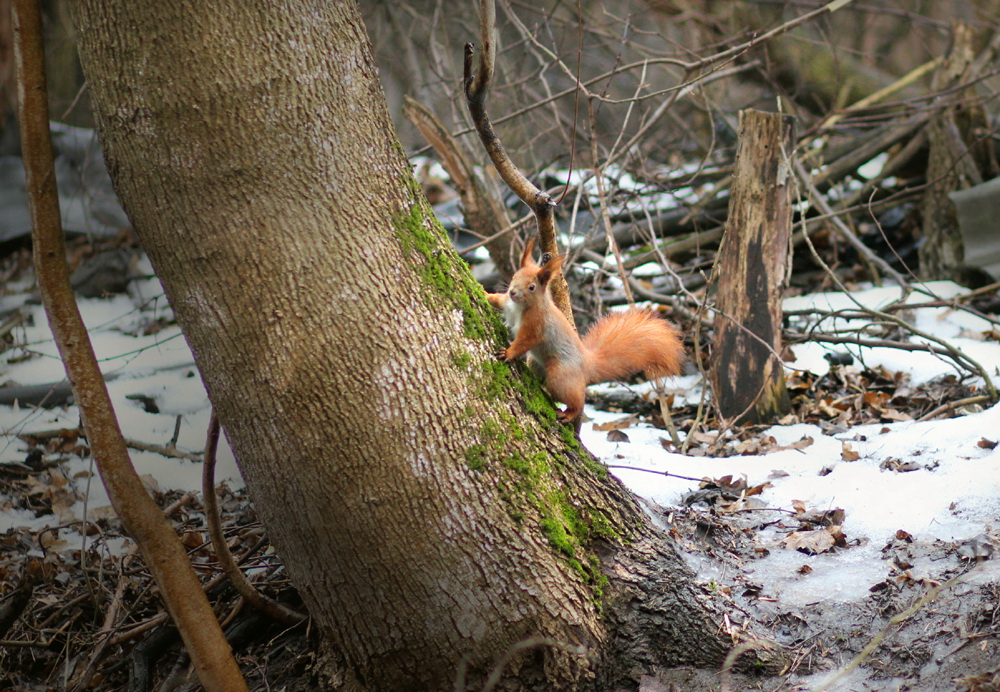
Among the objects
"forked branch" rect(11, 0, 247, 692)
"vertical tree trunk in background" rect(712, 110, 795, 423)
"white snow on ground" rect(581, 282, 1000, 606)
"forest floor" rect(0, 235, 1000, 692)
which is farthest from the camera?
A: "vertical tree trunk in background" rect(712, 110, 795, 423)

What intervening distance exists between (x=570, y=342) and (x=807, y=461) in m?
1.31

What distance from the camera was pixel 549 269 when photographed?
2.83 meters

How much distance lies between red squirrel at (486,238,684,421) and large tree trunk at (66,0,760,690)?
0.43 m

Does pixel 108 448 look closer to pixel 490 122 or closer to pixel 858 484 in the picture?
pixel 490 122

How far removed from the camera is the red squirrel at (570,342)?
2.89 metres

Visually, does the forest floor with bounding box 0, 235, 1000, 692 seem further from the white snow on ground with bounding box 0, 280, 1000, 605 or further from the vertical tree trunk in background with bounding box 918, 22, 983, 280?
the vertical tree trunk in background with bounding box 918, 22, 983, 280

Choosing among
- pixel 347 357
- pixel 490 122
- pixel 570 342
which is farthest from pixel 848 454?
pixel 347 357

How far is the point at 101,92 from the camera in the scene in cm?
207

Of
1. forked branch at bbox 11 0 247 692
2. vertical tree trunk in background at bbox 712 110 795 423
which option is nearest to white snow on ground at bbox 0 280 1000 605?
vertical tree trunk in background at bbox 712 110 795 423

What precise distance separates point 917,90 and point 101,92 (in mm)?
7653

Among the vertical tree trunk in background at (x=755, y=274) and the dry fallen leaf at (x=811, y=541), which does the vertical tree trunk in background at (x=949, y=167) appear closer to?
the vertical tree trunk in background at (x=755, y=274)

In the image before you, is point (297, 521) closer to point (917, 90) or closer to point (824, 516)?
point (824, 516)

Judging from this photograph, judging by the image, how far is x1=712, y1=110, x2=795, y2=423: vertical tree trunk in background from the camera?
427 centimetres

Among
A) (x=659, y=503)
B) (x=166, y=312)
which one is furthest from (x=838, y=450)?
(x=166, y=312)
